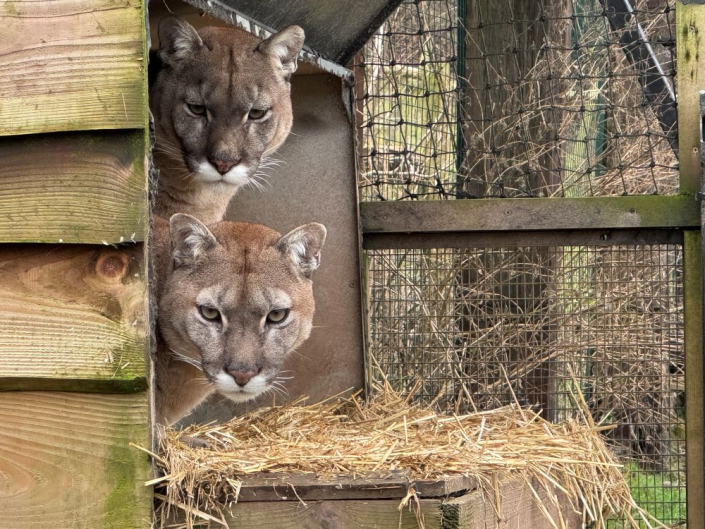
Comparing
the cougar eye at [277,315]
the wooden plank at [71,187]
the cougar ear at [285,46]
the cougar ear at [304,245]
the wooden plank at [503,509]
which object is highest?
the cougar ear at [285,46]

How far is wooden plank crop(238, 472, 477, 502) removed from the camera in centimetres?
358

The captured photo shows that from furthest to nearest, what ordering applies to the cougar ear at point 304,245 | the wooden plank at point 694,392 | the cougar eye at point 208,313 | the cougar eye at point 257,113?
1. the cougar eye at point 257,113
2. the wooden plank at point 694,392
3. the cougar ear at point 304,245
4. the cougar eye at point 208,313

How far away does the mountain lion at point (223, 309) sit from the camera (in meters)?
4.39

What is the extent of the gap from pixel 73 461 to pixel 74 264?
726mm

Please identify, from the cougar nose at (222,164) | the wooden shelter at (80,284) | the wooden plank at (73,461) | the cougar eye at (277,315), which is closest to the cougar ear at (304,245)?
the cougar eye at (277,315)

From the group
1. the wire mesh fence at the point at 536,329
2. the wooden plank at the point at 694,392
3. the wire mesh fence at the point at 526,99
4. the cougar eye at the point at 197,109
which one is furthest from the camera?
the wire mesh fence at the point at 536,329

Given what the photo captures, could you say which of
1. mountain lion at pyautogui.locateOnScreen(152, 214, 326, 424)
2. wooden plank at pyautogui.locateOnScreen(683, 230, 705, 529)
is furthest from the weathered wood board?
wooden plank at pyautogui.locateOnScreen(683, 230, 705, 529)

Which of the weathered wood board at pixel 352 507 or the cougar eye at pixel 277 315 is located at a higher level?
the cougar eye at pixel 277 315

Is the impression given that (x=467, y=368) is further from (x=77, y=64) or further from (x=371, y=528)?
(x=77, y=64)

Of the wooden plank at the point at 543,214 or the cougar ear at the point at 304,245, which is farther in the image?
the wooden plank at the point at 543,214

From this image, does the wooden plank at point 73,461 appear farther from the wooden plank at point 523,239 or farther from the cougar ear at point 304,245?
the wooden plank at point 523,239

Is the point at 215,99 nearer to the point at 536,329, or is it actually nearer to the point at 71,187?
the point at 71,187

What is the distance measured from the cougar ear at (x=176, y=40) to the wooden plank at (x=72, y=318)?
1965mm

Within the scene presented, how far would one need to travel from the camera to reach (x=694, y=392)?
205 inches
